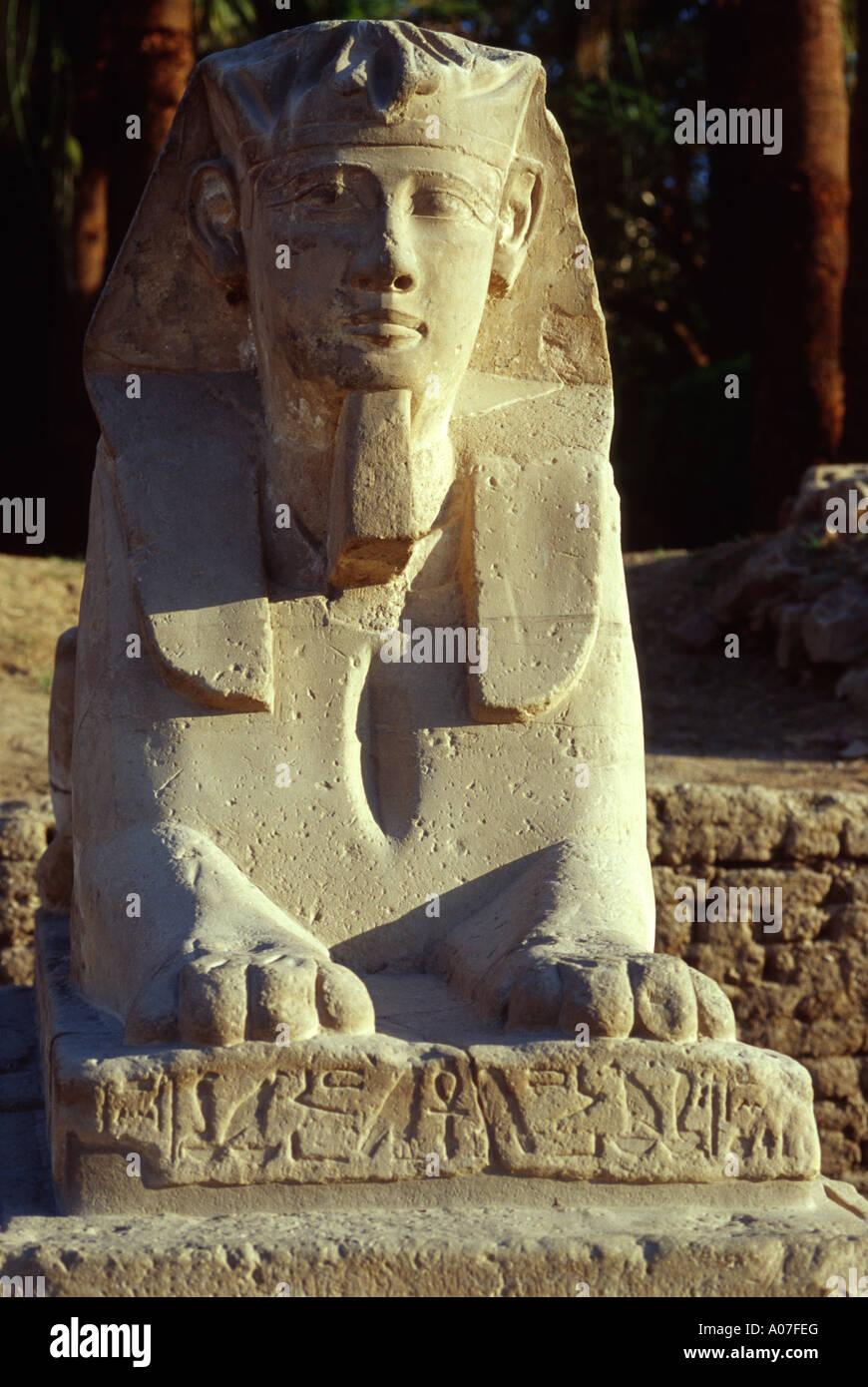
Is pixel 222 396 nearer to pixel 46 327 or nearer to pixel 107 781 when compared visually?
pixel 107 781

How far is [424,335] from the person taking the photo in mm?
2969

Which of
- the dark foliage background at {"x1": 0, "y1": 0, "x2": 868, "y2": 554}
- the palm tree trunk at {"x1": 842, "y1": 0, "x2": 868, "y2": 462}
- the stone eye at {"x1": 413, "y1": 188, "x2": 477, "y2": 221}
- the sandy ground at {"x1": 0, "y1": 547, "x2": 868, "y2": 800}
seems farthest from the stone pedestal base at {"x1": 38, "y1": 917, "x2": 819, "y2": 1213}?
the palm tree trunk at {"x1": 842, "y1": 0, "x2": 868, "y2": 462}

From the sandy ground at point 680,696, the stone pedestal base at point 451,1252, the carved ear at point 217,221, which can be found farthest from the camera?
the sandy ground at point 680,696

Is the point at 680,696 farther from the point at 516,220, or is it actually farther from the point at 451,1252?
the point at 451,1252

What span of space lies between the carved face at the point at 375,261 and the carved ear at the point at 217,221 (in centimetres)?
19

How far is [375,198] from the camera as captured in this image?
2.93 meters

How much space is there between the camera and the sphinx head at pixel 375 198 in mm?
2928

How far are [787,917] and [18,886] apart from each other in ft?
7.45

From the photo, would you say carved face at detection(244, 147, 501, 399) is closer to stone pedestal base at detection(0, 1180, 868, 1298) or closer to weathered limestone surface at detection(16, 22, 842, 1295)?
weathered limestone surface at detection(16, 22, 842, 1295)

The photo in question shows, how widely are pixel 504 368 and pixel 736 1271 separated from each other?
66.5 inches

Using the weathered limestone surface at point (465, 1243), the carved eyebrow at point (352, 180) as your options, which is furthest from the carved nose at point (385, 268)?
the weathered limestone surface at point (465, 1243)

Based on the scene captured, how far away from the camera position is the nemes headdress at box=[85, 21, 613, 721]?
119 inches

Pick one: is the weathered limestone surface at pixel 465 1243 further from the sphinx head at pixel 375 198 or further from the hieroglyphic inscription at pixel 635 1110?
the sphinx head at pixel 375 198

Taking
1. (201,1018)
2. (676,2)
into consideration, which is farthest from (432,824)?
(676,2)
